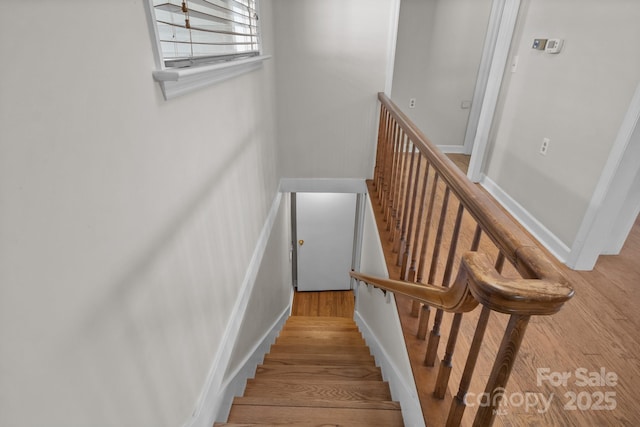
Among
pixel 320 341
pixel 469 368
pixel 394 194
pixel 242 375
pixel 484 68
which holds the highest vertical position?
pixel 484 68

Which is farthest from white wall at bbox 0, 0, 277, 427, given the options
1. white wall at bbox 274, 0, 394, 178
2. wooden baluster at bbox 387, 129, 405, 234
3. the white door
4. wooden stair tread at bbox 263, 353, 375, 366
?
the white door

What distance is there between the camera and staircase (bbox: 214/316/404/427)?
5.53ft

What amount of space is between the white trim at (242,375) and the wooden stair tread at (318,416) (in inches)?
3.3

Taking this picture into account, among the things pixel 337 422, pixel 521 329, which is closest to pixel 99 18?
pixel 521 329

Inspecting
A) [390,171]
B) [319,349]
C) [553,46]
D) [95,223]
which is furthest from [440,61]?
[95,223]

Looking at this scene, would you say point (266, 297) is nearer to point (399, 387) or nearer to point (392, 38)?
point (399, 387)

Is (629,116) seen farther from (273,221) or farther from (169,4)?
(273,221)

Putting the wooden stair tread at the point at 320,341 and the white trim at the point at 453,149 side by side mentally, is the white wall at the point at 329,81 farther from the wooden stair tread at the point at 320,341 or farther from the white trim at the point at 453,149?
the wooden stair tread at the point at 320,341

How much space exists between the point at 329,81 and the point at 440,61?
6.05 ft

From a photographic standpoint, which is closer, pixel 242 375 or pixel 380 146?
pixel 242 375

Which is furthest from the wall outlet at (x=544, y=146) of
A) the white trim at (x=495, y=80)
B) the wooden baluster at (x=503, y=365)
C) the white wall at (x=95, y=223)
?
the white wall at (x=95, y=223)

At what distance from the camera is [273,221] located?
336 cm

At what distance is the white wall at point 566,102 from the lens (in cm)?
198

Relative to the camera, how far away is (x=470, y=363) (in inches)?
34.8
